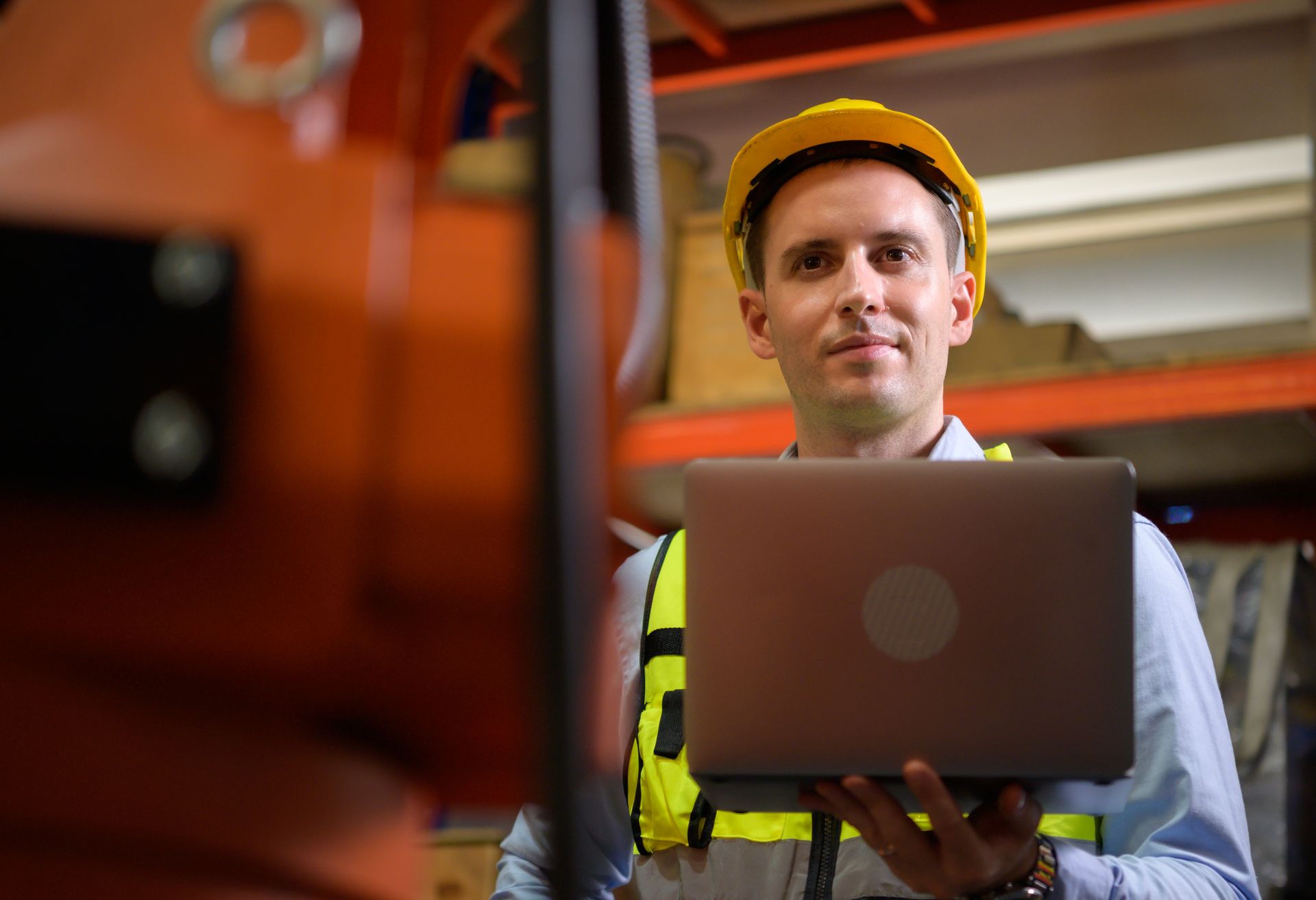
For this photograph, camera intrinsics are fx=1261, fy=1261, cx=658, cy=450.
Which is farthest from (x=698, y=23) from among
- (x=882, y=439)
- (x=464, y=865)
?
(x=882, y=439)

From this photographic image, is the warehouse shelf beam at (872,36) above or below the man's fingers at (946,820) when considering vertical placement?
above

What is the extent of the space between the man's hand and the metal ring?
0.56m

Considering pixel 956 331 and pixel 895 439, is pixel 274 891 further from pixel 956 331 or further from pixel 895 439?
pixel 956 331

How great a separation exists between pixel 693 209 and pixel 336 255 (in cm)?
408

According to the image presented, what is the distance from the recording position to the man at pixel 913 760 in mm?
871

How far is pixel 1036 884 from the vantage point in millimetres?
887

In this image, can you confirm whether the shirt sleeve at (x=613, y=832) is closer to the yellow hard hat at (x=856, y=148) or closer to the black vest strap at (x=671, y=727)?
the black vest strap at (x=671, y=727)

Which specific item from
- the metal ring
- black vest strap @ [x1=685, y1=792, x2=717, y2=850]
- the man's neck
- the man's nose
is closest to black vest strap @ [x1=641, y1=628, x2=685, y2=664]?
black vest strap @ [x1=685, y1=792, x2=717, y2=850]

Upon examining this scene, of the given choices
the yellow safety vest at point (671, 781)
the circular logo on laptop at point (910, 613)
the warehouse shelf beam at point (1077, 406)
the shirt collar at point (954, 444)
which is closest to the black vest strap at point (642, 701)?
the yellow safety vest at point (671, 781)

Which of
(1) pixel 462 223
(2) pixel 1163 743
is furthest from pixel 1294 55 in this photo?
(1) pixel 462 223

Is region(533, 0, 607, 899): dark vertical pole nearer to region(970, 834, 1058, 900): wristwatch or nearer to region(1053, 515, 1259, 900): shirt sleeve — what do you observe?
region(970, 834, 1058, 900): wristwatch

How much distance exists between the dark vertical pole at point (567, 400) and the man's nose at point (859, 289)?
1.04 metres

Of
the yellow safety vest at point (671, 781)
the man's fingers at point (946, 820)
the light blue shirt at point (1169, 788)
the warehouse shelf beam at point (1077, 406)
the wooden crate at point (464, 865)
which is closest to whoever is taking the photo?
the man's fingers at point (946, 820)

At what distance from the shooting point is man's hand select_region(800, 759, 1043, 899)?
0.79m
